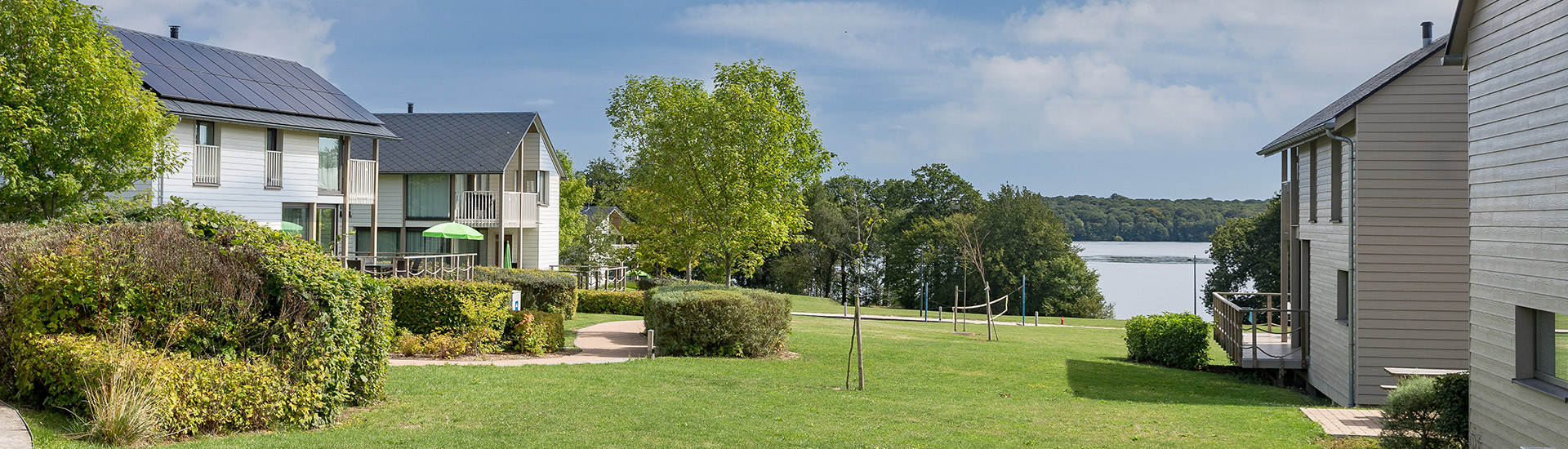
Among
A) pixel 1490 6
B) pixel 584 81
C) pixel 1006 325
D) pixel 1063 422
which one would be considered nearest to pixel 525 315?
pixel 1063 422

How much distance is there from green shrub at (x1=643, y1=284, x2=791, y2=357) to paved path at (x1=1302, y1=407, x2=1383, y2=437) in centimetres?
868

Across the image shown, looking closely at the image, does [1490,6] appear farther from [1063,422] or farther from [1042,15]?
[1042,15]

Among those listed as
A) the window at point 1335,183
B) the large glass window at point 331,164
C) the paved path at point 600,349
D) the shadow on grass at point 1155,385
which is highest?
the large glass window at point 331,164

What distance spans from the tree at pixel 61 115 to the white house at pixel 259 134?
703 cm

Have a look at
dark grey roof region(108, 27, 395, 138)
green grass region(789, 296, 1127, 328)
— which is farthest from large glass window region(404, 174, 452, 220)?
green grass region(789, 296, 1127, 328)

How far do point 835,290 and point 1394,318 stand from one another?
55.4 meters

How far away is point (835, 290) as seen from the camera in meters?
68.9

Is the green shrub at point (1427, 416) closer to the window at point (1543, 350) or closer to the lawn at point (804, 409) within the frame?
the lawn at point (804, 409)

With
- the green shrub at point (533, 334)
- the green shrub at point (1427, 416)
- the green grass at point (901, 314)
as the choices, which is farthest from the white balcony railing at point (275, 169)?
the green shrub at point (1427, 416)

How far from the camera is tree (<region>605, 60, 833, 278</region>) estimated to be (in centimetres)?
2111

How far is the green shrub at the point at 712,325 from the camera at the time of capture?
1625cm

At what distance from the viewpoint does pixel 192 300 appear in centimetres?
843

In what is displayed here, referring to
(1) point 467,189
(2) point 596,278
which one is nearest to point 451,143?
(1) point 467,189

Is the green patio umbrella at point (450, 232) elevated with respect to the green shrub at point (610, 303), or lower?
elevated
